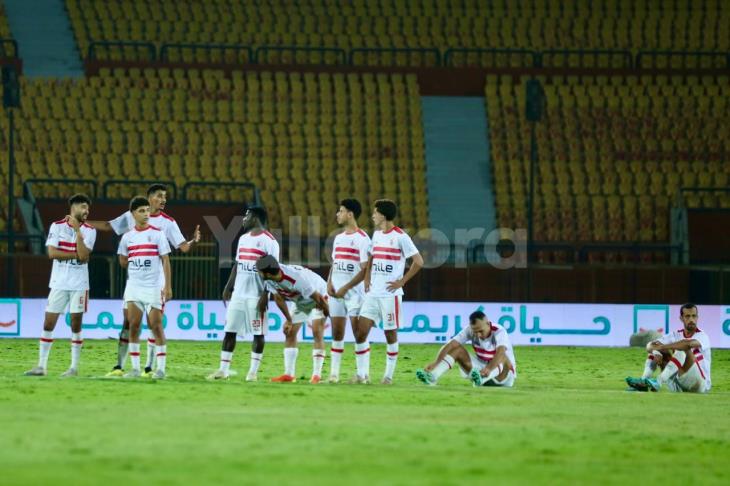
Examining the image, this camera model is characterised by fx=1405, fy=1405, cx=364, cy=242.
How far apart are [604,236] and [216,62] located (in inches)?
479

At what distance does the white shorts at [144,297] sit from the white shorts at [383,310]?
2551 mm

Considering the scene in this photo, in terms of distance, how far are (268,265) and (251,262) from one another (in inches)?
24.8

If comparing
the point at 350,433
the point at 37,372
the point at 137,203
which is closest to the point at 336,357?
the point at 137,203

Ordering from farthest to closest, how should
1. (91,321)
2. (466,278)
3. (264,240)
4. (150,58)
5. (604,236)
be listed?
1. (150,58)
2. (604,236)
3. (466,278)
4. (91,321)
5. (264,240)

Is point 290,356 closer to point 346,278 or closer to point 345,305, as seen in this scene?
point 345,305

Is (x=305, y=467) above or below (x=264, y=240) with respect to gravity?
below

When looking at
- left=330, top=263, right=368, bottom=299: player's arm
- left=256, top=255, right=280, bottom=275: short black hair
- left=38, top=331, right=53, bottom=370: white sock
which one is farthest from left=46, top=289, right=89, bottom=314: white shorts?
left=330, top=263, right=368, bottom=299: player's arm

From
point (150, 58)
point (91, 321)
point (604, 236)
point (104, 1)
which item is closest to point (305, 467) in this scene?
point (91, 321)

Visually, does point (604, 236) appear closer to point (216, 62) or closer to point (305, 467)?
point (216, 62)

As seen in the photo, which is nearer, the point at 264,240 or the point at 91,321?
the point at 264,240

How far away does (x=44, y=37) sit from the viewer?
40812mm

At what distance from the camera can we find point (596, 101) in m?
39.4

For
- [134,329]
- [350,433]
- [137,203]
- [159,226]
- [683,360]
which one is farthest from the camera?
[159,226]

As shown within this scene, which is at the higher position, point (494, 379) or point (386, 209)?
point (386, 209)
